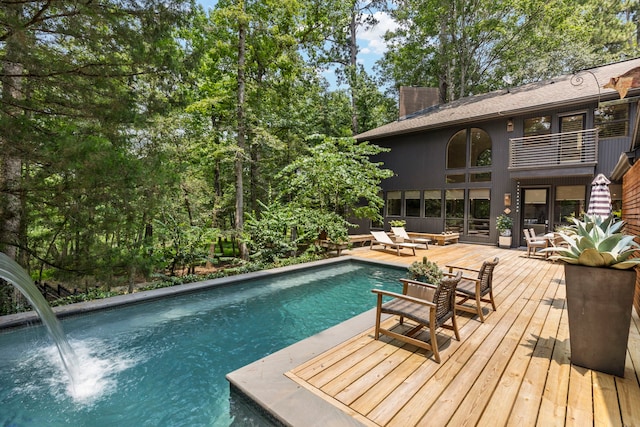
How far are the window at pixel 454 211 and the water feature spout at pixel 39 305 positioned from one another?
12797mm

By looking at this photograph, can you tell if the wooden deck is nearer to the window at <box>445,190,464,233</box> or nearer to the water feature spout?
the water feature spout

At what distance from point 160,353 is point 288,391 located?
2.36 meters

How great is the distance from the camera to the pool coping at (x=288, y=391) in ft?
6.89

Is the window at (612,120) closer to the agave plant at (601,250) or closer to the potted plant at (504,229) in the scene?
the potted plant at (504,229)

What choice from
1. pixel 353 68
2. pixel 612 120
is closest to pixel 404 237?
pixel 612 120

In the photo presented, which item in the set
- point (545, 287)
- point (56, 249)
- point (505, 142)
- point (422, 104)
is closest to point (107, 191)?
point (56, 249)

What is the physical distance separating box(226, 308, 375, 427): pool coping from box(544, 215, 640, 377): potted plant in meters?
2.25

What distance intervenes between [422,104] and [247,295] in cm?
1552

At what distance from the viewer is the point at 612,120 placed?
948cm

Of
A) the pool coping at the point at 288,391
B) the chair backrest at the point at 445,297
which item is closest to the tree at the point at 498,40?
the chair backrest at the point at 445,297

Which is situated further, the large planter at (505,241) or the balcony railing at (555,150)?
the large planter at (505,241)

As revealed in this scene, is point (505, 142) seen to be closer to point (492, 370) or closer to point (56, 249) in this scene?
point (492, 370)

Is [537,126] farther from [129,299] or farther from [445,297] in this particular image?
[129,299]

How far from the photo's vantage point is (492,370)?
107 inches
